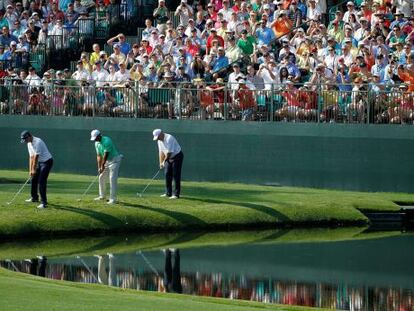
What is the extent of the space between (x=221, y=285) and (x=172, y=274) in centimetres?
141

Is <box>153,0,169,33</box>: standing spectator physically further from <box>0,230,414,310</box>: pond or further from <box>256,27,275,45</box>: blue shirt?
<box>0,230,414,310</box>: pond

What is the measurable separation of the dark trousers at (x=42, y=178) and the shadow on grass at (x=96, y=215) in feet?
1.75

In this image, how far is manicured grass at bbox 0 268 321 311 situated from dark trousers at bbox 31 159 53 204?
759 cm

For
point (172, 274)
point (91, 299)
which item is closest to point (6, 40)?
point (172, 274)

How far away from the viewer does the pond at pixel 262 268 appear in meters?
24.7

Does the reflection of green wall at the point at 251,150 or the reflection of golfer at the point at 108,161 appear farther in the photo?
the reflection of green wall at the point at 251,150

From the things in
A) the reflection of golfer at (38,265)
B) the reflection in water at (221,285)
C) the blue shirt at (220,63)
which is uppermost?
the blue shirt at (220,63)

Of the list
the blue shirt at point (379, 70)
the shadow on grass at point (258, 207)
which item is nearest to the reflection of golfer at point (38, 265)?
the shadow on grass at point (258, 207)

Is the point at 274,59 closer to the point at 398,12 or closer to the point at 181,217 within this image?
the point at 398,12

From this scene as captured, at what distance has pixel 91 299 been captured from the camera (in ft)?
68.3

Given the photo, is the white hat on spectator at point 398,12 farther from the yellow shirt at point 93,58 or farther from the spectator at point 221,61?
the yellow shirt at point 93,58

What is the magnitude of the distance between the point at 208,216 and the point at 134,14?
16.5 m

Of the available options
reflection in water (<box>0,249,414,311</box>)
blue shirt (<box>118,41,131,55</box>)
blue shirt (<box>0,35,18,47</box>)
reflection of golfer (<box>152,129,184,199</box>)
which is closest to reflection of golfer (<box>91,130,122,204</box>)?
reflection of golfer (<box>152,129,184,199</box>)

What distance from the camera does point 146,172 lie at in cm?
4212
